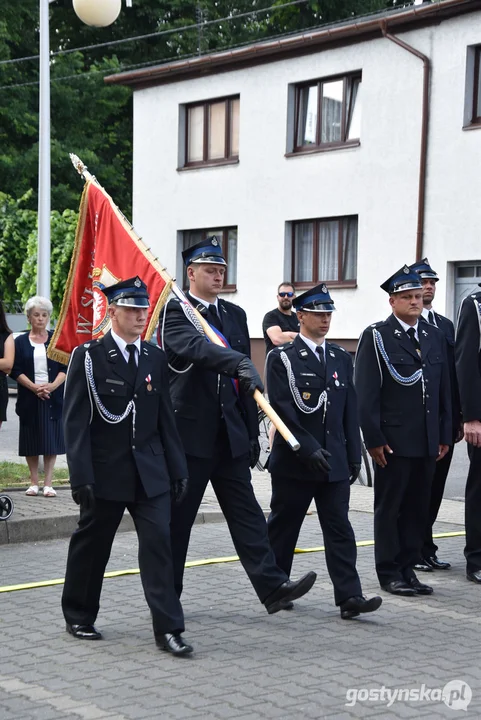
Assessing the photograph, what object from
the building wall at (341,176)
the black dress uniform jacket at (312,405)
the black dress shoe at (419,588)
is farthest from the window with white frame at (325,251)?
the black dress uniform jacket at (312,405)

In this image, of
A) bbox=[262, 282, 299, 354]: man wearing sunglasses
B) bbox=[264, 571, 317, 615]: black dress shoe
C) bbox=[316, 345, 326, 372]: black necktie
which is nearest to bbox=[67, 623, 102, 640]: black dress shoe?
bbox=[264, 571, 317, 615]: black dress shoe

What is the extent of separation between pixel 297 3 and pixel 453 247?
46.3 feet

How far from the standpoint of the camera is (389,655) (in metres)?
6.12

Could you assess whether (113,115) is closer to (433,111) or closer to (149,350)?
(433,111)

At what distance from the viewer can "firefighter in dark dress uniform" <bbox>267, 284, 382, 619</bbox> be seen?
7.08 meters

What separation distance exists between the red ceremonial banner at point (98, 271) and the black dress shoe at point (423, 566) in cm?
250

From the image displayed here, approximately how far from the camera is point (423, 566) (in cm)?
858

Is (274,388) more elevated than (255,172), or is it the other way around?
(255,172)

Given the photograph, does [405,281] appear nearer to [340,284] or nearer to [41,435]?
[41,435]

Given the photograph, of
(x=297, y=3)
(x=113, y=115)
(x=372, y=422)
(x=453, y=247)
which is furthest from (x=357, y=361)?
(x=113, y=115)

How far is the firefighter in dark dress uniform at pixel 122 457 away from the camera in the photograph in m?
6.26

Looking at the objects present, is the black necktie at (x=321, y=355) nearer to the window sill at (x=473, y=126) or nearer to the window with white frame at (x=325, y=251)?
the window sill at (x=473, y=126)

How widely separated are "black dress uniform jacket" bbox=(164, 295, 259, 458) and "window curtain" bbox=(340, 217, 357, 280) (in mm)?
19524

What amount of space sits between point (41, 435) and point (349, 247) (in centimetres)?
1600
